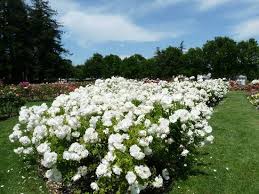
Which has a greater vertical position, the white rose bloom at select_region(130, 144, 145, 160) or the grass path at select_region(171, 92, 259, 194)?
the white rose bloom at select_region(130, 144, 145, 160)

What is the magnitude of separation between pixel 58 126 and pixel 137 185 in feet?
5.67

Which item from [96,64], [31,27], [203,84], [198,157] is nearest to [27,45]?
[31,27]

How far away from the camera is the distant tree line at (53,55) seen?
5772cm

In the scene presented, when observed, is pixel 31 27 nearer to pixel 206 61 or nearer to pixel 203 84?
pixel 206 61

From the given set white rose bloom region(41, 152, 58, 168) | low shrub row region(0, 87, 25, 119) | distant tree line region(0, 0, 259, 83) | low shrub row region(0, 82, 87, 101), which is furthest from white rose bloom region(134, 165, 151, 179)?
distant tree line region(0, 0, 259, 83)

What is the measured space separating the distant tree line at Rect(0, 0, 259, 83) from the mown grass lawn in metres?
39.9

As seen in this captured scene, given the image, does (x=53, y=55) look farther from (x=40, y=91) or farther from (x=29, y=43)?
(x=40, y=91)

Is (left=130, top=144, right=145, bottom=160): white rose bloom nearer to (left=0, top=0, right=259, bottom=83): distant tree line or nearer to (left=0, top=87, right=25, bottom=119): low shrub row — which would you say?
(left=0, top=87, right=25, bottom=119): low shrub row

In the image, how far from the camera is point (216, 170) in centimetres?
947

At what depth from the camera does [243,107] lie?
71.1ft

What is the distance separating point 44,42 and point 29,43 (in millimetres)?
2287

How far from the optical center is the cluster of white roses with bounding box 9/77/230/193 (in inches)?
274

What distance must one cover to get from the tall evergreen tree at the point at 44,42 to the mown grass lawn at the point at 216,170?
152 ft

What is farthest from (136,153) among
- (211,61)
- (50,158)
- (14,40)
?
(211,61)
